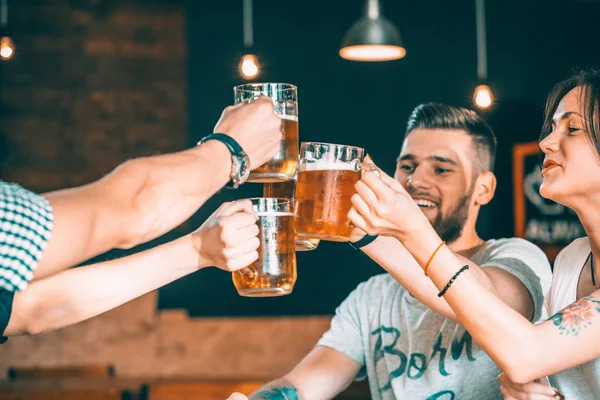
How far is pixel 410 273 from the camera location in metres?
2.18

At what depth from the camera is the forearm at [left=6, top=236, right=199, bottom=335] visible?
1.74 m

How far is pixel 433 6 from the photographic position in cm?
618

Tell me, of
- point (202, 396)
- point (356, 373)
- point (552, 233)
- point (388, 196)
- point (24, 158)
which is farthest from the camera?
point (24, 158)

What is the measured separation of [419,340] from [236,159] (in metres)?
1.20

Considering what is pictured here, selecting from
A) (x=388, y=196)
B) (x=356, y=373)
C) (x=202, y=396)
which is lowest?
(x=202, y=396)

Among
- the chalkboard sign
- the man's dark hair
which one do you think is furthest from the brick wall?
the man's dark hair

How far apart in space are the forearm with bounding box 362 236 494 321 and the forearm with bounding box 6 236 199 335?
20.9 inches

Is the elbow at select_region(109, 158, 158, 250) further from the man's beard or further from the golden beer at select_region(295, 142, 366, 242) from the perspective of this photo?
the man's beard

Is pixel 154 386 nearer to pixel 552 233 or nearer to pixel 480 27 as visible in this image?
pixel 552 233

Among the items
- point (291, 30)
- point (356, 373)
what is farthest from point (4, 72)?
point (356, 373)

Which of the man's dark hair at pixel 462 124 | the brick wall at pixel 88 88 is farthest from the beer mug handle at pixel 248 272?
the brick wall at pixel 88 88

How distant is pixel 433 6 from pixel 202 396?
131 inches

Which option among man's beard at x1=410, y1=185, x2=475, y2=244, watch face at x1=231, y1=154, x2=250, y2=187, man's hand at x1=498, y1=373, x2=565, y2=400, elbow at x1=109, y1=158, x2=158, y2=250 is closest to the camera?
elbow at x1=109, y1=158, x2=158, y2=250

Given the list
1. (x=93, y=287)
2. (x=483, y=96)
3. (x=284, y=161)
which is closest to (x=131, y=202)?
(x=284, y=161)
